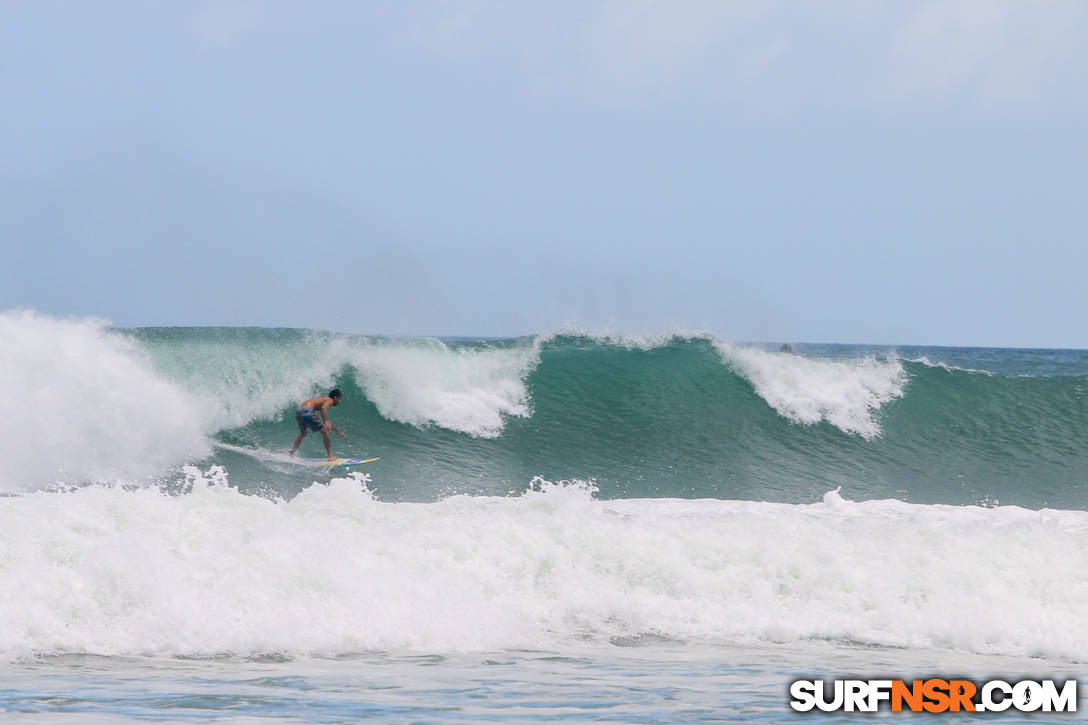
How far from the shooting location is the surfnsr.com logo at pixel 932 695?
A: 547 centimetres

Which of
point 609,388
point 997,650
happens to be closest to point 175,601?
point 997,650

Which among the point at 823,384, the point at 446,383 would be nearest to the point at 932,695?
Result: the point at 446,383

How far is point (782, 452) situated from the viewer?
1571 cm

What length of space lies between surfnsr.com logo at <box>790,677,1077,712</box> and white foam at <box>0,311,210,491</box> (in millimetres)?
9262

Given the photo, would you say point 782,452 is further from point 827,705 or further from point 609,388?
point 827,705

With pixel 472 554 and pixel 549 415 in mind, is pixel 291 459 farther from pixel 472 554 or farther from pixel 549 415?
pixel 472 554

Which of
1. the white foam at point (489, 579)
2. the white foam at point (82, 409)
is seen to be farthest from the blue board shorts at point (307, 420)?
the white foam at point (489, 579)

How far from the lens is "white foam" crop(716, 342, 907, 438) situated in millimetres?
17062

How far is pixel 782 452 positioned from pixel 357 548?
9141 millimetres

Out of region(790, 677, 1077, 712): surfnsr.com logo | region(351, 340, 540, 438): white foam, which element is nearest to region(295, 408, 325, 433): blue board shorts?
region(351, 340, 540, 438): white foam

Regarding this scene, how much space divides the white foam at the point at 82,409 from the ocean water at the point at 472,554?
41 millimetres

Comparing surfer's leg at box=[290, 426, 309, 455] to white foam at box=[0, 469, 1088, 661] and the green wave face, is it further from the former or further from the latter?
white foam at box=[0, 469, 1088, 661]

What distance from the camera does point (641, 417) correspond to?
54.9 feet

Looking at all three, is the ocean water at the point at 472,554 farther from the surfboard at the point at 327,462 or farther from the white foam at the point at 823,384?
the white foam at the point at 823,384
